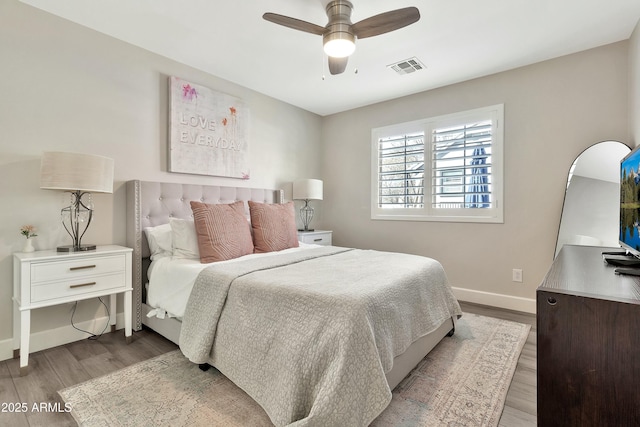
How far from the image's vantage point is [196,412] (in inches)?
60.2

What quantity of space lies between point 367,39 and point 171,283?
8.13 feet

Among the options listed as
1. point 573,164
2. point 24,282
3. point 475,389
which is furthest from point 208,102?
point 573,164

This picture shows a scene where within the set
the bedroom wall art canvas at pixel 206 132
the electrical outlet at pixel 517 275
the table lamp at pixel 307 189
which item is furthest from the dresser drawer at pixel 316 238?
the electrical outlet at pixel 517 275

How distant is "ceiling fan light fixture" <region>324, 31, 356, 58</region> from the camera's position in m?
2.03

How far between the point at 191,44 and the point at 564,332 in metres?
3.15

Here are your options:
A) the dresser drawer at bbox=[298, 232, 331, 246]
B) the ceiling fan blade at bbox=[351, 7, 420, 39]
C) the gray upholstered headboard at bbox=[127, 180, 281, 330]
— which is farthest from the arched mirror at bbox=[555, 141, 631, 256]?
the gray upholstered headboard at bbox=[127, 180, 281, 330]

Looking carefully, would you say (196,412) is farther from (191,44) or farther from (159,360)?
(191,44)

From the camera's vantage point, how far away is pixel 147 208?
106 inches

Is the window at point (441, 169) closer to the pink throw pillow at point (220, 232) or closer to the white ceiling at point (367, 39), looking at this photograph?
the white ceiling at point (367, 39)

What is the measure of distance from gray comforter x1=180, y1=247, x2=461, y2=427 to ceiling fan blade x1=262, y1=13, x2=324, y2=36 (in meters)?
1.57

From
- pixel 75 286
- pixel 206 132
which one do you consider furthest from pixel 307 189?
pixel 75 286

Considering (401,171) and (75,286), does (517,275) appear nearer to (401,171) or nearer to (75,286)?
(401,171)

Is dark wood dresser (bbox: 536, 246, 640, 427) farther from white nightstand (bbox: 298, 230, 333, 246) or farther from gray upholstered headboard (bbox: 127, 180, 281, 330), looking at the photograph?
white nightstand (bbox: 298, 230, 333, 246)

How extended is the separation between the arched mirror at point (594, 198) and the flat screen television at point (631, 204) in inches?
33.8
